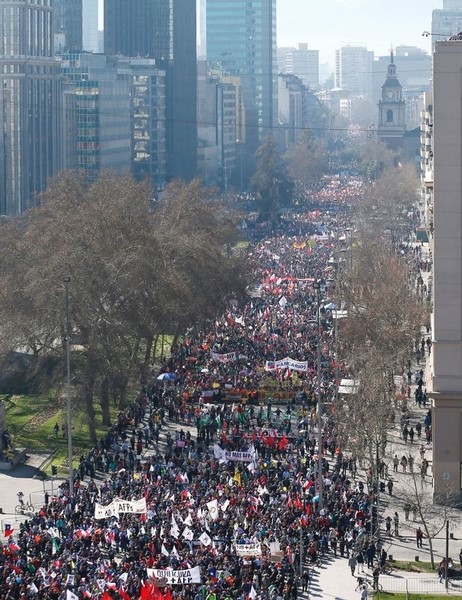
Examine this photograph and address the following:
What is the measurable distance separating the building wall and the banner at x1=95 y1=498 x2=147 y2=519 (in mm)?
13209

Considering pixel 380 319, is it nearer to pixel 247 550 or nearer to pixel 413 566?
pixel 413 566

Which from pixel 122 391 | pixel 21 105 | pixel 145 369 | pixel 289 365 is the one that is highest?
pixel 21 105

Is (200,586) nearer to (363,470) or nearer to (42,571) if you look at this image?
(42,571)

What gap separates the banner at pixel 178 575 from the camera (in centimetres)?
Answer: 4347

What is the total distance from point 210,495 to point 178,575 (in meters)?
10.7

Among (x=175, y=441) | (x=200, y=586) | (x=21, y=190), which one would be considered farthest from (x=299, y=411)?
(x=21, y=190)

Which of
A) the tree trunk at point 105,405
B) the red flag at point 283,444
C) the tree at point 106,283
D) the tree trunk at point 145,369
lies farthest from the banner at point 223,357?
the red flag at point 283,444

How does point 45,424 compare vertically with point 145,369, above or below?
below

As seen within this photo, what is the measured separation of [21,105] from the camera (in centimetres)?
16188

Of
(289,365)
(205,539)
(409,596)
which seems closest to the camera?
(409,596)

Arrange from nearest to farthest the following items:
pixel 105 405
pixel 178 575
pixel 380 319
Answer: pixel 178 575, pixel 105 405, pixel 380 319

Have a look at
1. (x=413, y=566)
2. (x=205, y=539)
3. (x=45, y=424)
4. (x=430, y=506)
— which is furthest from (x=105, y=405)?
(x=205, y=539)

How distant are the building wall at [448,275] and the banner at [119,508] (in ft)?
43.3

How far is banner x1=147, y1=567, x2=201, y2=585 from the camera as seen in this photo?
43469 mm
